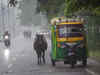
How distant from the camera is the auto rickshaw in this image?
18453mm

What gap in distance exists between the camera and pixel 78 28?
18594 millimetres

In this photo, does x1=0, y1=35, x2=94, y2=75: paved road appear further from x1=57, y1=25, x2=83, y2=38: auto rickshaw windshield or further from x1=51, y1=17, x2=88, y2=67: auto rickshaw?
x1=57, y1=25, x2=83, y2=38: auto rickshaw windshield

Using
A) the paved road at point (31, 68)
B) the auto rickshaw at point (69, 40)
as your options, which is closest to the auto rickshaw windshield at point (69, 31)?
the auto rickshaw at point (69, 40)

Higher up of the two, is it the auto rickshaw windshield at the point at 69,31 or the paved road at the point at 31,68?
the auto rickshaw windshield at the point at 69,31

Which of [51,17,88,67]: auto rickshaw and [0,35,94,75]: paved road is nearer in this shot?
[0,35,94,75]: paved road

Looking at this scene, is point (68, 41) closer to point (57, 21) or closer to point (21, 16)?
point (57, 21)

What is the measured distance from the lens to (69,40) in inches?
726

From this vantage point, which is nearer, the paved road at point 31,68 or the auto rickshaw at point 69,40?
the paved road at point 31,68

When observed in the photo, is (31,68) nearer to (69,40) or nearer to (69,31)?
(69,40)

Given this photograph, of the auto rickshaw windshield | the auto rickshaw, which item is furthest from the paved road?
the auto rickshaw windshield

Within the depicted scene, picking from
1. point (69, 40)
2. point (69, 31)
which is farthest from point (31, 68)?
point (69, 31)

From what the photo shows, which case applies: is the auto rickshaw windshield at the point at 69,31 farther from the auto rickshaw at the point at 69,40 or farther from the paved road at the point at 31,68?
the paved road at the point at 31,68

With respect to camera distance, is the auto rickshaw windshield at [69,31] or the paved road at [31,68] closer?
the paved road at [31,68]

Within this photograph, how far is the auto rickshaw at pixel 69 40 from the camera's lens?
60.5 ft
